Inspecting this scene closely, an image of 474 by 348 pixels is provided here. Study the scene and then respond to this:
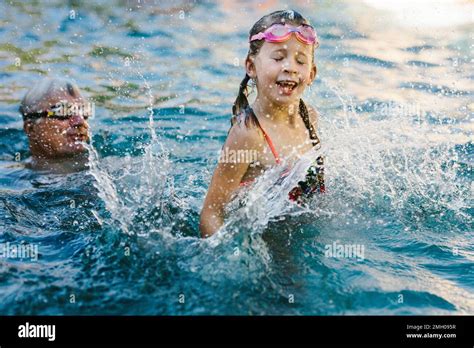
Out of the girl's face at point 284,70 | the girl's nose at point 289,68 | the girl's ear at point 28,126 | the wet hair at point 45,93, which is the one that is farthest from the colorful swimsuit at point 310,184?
the girl's ear at point 28,126

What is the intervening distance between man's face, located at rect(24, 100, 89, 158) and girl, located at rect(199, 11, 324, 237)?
90.3 inches

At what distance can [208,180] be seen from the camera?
19.4 feet

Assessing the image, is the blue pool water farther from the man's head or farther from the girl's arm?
the man's head

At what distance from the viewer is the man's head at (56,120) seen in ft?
19.7

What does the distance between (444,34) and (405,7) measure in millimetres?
1160

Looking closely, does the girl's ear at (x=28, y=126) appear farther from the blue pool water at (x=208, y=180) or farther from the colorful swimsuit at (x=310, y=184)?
the colorful swimsuit at (x=310, y=184)

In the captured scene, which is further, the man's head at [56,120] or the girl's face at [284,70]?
the man's head at [56,120]

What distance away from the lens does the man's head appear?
600 centimetres

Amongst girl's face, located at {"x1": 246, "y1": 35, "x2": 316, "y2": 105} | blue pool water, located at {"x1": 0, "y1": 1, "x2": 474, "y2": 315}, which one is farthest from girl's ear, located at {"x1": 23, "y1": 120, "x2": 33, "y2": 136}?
girl's face, located at {"x1": 246, "y1": 35, "x2": 316, "y2": 105}

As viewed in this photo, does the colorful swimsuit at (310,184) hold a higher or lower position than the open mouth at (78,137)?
lower

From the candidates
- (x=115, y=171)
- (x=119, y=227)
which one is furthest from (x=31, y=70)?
(x=119, y=227)

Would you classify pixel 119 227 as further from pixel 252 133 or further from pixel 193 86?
pixel 193 86

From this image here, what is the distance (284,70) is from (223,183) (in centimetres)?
92

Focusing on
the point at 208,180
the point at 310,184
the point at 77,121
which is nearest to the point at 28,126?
the point at 77,121
